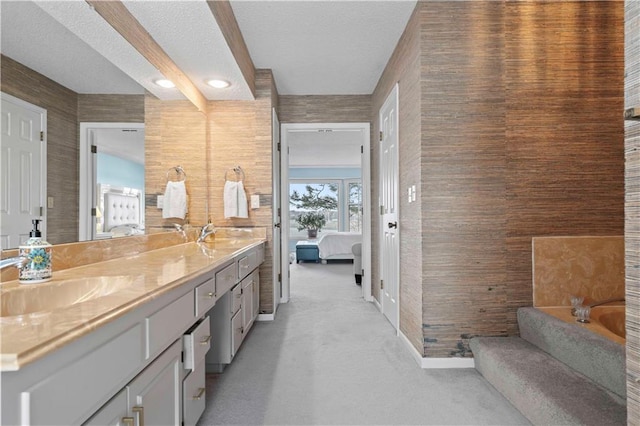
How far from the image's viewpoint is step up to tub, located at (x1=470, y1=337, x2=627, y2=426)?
144cm

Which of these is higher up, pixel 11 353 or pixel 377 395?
pixel 11 353

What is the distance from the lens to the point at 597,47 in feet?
7.63

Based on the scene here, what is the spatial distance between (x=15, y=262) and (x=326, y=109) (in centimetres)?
344

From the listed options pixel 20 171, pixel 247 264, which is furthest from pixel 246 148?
pixel 20 171

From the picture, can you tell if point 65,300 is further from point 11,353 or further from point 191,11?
point 191,11

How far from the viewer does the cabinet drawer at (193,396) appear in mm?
1435

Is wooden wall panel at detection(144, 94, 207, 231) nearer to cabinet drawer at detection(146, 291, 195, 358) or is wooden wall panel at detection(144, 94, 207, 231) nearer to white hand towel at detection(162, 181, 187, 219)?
white hand towel at detection(162, 181, 187, 219)

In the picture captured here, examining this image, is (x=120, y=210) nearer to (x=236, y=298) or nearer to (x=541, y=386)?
(x=236, y=298)

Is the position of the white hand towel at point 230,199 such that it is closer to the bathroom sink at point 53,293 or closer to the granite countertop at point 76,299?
the granite countertop at point 76,299

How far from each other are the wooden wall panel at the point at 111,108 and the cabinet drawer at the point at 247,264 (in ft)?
3.64

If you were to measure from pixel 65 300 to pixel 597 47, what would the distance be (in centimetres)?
318

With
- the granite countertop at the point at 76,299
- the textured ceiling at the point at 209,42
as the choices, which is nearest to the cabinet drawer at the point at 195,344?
the granite countertop at the point at 76,299

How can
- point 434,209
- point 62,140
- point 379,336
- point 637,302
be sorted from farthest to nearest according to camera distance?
point 379,336, point 434,209, point 62,140, point 637,302

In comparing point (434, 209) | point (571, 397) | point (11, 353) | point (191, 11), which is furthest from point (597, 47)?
point (11, 353)
